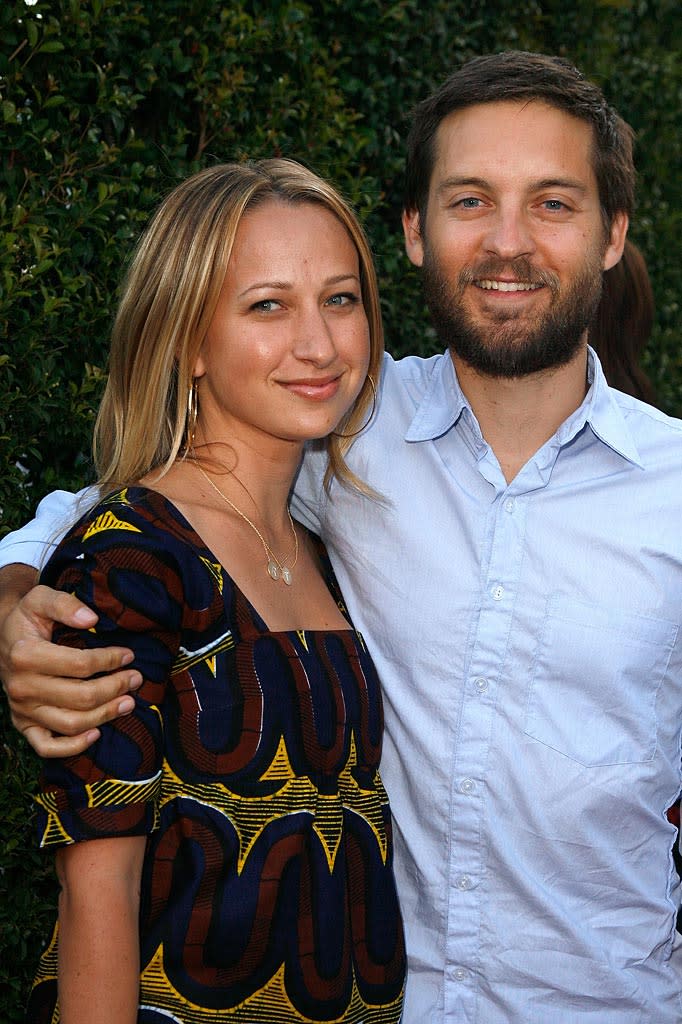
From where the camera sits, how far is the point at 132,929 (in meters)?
1.97

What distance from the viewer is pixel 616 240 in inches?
118

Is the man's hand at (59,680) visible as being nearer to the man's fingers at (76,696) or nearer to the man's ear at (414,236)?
the man's fingers at (76,696)

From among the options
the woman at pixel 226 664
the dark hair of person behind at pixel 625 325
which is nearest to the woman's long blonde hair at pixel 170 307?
the woman at pixel 226 664

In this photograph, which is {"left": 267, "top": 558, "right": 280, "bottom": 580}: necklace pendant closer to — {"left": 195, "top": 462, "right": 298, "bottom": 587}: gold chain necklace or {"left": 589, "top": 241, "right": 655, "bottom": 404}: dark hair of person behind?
{"left": 195, "top": 462, "right": 298, "bottom": 587}: gold chain necklace

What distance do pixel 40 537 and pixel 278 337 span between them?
66 cm

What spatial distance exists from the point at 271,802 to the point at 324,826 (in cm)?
14

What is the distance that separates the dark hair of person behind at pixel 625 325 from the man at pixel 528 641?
1.42 m

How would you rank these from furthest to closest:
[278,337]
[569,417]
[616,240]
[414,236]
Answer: [414,236]
[616,240]
[569,417]
[278,337]

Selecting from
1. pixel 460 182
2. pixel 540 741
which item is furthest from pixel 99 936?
pixel 460 182

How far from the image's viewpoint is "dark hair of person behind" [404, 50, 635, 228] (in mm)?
2816

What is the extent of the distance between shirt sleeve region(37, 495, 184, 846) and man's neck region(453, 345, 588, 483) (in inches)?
38.2

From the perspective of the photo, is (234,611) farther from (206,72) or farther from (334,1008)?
(206,72)

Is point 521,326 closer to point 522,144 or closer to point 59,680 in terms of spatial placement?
point 522,144

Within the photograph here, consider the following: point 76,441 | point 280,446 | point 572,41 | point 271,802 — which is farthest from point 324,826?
point 572,41
